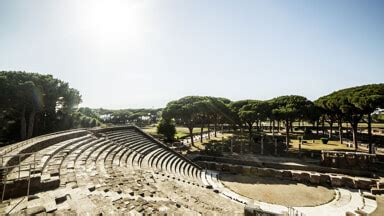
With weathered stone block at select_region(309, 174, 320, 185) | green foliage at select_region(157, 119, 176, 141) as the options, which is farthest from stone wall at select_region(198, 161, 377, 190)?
green foliage at select_region(157, 119, 176, 141)

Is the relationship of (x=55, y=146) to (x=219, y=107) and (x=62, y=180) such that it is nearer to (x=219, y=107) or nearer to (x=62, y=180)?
(x=62, y=180)

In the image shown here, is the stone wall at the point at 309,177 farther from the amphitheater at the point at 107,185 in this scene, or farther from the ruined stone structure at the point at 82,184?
the ruined stone structure at the point at 82,184

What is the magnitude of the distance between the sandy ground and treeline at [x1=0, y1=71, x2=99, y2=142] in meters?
25.0

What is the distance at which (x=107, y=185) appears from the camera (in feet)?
27.7

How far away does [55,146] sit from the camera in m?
12.5

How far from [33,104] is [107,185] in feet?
73.4

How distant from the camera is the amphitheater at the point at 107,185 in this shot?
253 inches

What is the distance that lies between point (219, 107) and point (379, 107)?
2119cm

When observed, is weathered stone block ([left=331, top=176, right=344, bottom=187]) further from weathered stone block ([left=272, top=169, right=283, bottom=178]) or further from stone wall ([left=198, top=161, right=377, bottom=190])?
weathered stone block ([left=272, top=169, right=283, bottom=178])

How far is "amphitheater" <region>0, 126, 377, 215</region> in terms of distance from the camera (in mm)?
6422

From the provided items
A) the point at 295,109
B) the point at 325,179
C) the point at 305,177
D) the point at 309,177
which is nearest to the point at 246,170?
the point at 305,177

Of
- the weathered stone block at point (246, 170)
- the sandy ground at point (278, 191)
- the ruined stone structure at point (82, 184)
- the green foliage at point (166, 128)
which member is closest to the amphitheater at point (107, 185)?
the ruined stone structure at point (82, 184)

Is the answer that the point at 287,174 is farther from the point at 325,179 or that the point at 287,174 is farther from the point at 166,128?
the point at 166,128

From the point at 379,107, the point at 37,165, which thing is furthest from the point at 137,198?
the point at 379,107
